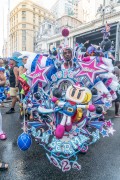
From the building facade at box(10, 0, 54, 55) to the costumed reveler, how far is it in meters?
58.1

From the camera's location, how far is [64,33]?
8.19 feet

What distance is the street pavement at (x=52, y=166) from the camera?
7.20 ft

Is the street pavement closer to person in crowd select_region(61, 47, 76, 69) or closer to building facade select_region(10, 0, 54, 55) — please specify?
person in crowd select_region(61, 47, 76, 69)

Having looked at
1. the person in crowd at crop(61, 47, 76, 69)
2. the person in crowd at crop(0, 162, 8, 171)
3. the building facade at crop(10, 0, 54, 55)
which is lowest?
the person in crowd at crop(0, 162, 8, 171)

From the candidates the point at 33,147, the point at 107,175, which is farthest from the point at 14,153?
the point at 107,175

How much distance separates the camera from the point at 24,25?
206 ft

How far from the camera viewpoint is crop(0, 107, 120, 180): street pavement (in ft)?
7.20

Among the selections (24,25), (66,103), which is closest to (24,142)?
(66,103)

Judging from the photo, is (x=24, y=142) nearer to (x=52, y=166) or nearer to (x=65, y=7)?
(x=52, y=166)

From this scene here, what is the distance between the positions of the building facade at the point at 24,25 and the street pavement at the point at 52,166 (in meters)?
57.8

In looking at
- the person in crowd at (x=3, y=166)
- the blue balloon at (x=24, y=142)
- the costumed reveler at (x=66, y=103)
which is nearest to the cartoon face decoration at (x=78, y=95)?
the costumed reveler at (x=66, y=103)

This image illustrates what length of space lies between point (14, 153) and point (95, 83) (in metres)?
1.55

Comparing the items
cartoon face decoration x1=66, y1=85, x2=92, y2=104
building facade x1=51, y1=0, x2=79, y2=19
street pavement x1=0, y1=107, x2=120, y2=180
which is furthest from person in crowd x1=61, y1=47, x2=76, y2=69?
building facade x1=51, y1=0, x2=79, y2=19

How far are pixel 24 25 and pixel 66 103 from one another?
65170 millimetres
